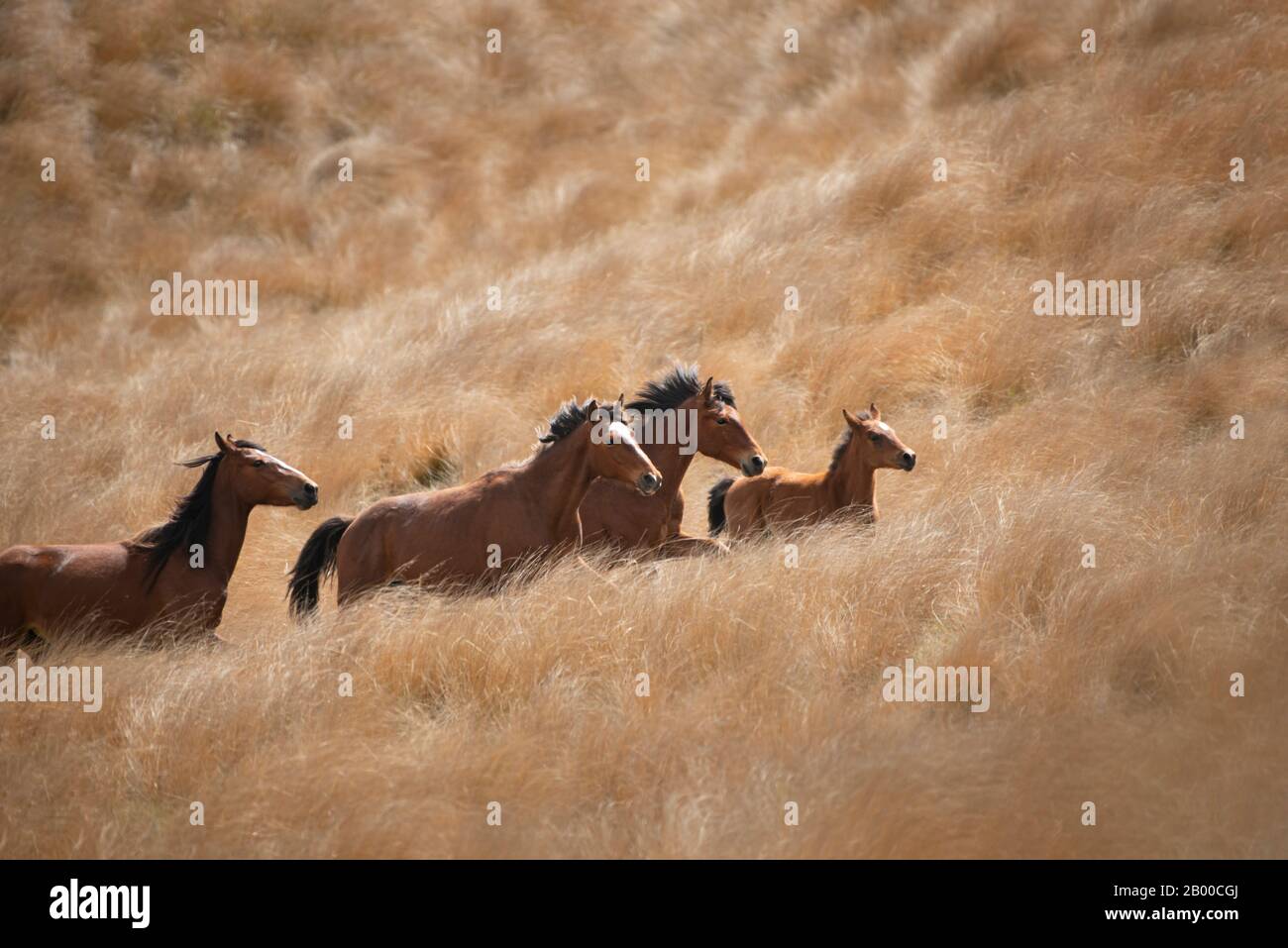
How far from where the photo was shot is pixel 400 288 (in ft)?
65.1

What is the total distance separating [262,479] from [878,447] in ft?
14.3

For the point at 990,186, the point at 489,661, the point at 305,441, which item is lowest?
the point at 489,661

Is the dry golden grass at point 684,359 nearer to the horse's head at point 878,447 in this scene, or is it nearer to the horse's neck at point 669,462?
the horse's head at point 878,447

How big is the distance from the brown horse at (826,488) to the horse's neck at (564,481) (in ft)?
5.64

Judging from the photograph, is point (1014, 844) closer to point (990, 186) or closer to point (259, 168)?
point (990, 186)

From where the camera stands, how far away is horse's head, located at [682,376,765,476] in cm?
949

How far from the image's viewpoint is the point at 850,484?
388 inches

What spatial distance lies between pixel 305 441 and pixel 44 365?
23.0 ft

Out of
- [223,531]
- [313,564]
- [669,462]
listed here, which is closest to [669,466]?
[669,462]

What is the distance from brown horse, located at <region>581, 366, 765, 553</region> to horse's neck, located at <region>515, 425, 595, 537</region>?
2.48ft

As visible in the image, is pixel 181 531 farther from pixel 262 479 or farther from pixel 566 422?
pixel 566 422

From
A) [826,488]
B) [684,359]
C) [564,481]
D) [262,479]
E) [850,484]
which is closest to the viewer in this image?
[262,479]

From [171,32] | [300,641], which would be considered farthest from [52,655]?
[171,32]

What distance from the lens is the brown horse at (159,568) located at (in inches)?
317
